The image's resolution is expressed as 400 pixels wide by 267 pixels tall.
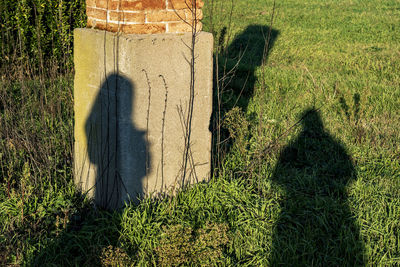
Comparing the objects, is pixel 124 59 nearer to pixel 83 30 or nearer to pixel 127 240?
pixel 83 30

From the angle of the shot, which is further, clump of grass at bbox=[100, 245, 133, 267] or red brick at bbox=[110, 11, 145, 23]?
red brick at bbox=[110, 11, 145, 23]

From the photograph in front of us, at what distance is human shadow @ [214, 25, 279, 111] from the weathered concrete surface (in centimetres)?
40

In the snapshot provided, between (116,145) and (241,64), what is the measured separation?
4.75 metres

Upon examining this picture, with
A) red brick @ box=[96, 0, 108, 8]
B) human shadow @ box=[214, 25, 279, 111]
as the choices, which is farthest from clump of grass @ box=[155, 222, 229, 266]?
red brick @ box=[96, 0, 108, 8]

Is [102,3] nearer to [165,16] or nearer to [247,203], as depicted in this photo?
[165,16]

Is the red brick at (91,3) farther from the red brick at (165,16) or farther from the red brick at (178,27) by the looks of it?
the red brick at (178,27)

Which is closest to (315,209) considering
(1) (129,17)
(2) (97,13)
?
(1) (129,17)

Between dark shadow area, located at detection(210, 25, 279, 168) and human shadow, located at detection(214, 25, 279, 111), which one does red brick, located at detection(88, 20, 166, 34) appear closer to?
dark shadow area, located at detection(210, 25, 279, 168)

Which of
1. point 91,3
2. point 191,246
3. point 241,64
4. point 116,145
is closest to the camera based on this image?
point 191,246

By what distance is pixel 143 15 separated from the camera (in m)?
3.11

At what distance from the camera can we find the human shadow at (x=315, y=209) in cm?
290

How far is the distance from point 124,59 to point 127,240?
1.22 metres

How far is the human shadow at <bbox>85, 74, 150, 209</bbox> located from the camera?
3.12m

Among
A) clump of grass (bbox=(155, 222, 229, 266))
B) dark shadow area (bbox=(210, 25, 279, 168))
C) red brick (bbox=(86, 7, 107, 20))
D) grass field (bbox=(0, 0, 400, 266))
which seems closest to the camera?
clump of grass (bbox=(155, 222, 229, 266))
